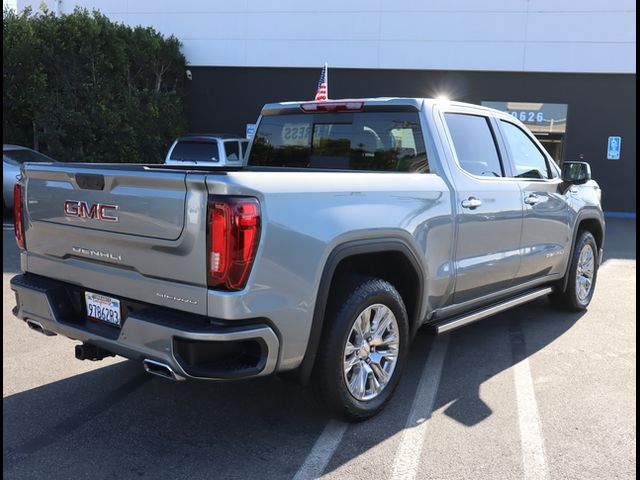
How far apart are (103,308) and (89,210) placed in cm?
54

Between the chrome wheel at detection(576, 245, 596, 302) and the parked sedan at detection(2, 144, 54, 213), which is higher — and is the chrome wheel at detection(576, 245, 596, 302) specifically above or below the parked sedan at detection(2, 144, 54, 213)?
below

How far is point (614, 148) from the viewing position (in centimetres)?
1780

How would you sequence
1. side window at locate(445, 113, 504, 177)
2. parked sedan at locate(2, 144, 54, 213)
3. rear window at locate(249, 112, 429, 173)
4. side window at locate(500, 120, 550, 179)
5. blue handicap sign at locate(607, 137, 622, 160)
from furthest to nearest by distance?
1. blue handicap sign at locate(607, 137, 622, 160)
2. parked sedan at locate(2, 144, 54, 213)
3. side window at locate(500, 120, 550, 179)
4. side window at locate(445, 113, 504, 177)
5. rear window at locate(249, 112, 429, 173)

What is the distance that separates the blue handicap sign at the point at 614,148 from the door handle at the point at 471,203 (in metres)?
15.7

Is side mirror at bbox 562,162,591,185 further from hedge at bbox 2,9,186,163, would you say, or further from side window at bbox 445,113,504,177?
hedge at bbox 2,9,186,163

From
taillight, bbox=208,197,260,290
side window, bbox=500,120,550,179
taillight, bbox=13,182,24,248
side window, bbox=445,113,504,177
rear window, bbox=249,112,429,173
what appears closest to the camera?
taillight, bbox=208,197,260,290

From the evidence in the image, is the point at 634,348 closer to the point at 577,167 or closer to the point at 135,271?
the point at 577,167

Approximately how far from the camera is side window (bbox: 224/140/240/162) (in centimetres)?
1150

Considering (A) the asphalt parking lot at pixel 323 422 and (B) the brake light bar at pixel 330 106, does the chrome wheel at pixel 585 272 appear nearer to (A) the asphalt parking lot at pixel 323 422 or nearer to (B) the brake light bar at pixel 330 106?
(A) the asphalt parking lot at pixel 323 422

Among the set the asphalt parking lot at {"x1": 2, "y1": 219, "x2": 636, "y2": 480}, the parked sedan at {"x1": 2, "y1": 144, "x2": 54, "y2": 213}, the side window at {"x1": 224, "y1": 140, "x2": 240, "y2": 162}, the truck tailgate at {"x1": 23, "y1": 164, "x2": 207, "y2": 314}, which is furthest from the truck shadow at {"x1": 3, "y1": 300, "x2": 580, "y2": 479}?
the parked sedan at {"x1": 2, "y1": 144, "x2": 54, "y2": 213}

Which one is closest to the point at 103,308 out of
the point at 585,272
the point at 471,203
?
the point at 471,203

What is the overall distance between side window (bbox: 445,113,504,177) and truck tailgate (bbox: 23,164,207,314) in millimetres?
2253

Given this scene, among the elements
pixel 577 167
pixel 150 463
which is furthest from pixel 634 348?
pixel 150 463

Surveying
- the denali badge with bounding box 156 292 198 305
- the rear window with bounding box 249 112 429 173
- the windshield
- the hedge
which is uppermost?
the hedge
